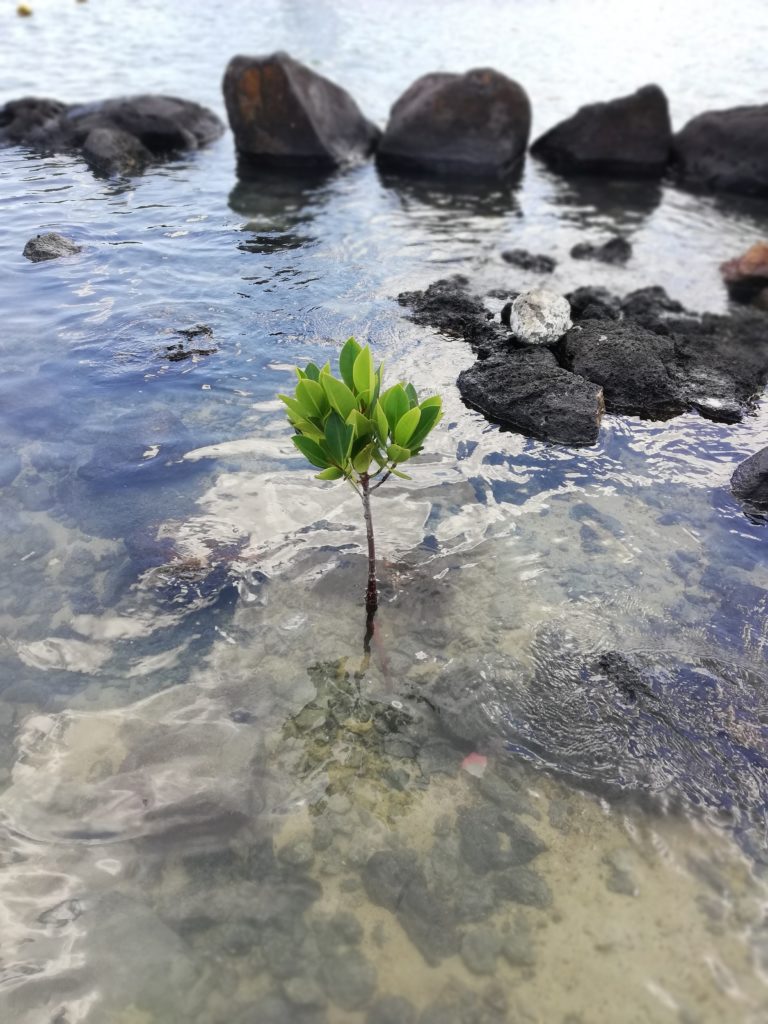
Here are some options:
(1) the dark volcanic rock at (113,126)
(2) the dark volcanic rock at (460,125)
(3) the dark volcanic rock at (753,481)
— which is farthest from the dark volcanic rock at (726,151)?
(3) the dark volcanic rock at (753,481)

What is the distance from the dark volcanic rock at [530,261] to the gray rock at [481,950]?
28.3 feet

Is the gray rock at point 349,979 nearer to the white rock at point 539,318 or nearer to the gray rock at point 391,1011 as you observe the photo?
the gray rock at point 391,1011

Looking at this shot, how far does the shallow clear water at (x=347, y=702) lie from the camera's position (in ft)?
9.55

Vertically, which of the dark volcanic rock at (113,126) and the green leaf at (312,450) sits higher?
the dark volcanic rock at (113,126)

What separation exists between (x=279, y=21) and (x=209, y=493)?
29856 millimetres

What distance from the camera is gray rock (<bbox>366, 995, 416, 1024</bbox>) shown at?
107 inches

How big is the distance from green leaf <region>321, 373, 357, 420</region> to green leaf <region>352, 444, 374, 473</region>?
0.25 metres

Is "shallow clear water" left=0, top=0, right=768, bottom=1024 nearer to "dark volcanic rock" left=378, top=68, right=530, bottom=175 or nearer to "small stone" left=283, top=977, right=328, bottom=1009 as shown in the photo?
"small stone" left=283, top=977, right=328, bottom=1009

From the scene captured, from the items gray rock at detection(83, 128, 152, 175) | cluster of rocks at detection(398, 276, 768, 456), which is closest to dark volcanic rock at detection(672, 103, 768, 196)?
cluster of rocks at detection(398, 276, 768, 456)

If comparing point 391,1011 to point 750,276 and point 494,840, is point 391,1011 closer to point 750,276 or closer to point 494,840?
point 494,840

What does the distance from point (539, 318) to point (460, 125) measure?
8.11 metres

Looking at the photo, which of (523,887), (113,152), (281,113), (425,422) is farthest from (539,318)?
(113,152)

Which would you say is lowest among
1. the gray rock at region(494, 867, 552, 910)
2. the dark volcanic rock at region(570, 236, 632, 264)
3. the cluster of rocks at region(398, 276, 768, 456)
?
the gray rock at region(494, 867, 552, 910)

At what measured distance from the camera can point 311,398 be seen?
12.5 feet
